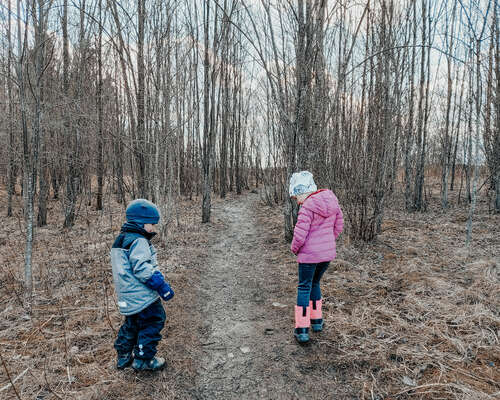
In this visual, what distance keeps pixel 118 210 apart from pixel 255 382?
10445 millimetres

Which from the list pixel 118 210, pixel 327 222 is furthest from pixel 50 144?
pixel 327 222

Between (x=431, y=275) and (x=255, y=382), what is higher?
(x=431, y=275)

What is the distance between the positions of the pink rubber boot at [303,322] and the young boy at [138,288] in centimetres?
131

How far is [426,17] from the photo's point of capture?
1031 centimetres

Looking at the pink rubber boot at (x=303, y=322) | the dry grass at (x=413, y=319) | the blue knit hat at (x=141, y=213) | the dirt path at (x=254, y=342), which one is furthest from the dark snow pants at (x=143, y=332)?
the dry grass at (x=413, y=319)

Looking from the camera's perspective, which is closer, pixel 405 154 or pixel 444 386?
pixel 444 386

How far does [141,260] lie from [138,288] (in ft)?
0.81

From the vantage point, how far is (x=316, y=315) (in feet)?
10.4

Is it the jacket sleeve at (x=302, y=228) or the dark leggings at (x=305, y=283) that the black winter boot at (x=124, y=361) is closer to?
the dark leggings at (x=305, y=283)

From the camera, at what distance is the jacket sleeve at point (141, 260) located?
2338mm

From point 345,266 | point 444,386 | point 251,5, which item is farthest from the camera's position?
point 251,5

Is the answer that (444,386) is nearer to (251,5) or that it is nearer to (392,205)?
(251,5)

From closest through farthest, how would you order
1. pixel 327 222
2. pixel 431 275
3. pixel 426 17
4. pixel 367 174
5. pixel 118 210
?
pixel 327 222
pixel 431 275
pixel 367 174
pixel 426 17
pixel 118 210

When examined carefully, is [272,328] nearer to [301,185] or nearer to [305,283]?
[305,283]
